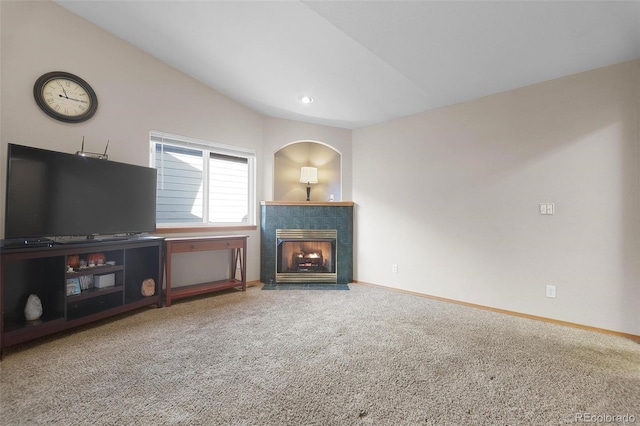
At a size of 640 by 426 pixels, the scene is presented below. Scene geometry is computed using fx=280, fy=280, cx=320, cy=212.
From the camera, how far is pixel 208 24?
263cm

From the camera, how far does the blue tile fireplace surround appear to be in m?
4.24

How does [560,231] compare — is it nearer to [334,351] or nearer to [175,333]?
[334,351]

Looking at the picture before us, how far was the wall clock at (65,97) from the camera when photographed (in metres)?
2.50

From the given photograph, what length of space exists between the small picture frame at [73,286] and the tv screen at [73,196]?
40cm

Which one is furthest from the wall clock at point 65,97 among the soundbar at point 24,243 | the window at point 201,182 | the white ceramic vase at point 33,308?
the white ceramic vase at point 33,308

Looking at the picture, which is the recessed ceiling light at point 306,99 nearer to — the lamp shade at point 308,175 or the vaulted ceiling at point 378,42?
the vaulted ceiling at point 378,42

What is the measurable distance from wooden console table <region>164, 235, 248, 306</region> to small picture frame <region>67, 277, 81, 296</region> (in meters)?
0.79

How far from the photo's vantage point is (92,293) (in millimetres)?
2510

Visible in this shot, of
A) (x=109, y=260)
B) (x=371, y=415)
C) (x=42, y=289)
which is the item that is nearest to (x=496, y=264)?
(x=371, y=415)

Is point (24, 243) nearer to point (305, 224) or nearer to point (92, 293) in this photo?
point (92, 293)

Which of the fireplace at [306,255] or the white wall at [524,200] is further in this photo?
the fireplace at [306,255]

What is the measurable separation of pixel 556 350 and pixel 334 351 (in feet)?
5.78

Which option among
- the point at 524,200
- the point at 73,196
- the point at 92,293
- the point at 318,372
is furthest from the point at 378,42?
the point at 92,293

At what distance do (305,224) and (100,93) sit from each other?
2.83m
